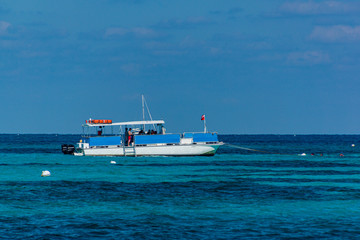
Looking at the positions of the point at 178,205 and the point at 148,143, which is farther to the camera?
the point at 148,143

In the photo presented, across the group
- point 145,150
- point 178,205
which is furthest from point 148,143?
point 178,205

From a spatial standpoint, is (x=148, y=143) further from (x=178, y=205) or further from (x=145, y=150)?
(x=178, y=205)

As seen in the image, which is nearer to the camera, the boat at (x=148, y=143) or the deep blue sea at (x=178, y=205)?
the deep blue sea at (x=178, y=205)

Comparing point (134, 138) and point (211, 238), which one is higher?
point (134, 138)

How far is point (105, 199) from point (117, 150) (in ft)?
141

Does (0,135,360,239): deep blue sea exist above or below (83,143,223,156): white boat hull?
below

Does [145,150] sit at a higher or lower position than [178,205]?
higher

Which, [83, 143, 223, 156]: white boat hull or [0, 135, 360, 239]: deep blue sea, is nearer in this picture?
[0, 135, 360, 239]: deep blue sea

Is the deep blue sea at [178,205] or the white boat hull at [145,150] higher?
the white boat hull at [145,150]

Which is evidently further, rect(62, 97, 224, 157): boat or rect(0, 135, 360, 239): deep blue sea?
rect(62, 97, 224, 157): boat

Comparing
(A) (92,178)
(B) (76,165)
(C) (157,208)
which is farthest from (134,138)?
(C) (157,208)

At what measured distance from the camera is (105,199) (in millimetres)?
37625

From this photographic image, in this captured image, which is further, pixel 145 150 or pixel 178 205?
pixel 145 150

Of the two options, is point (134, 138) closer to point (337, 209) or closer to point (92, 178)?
point (92, 178)
